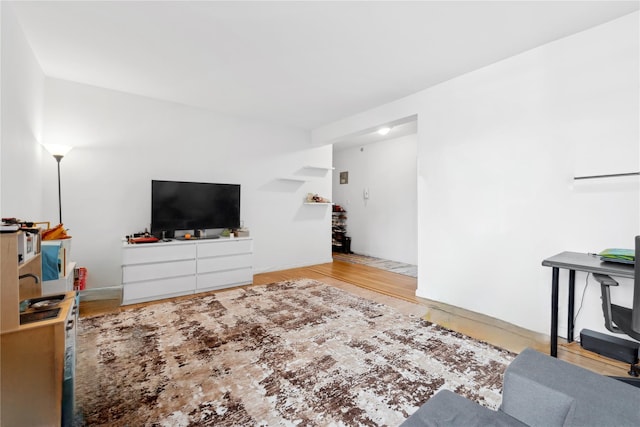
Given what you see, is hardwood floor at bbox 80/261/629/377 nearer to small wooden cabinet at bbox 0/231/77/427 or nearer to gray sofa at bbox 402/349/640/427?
gray sofa at bbox 402/349/640/427

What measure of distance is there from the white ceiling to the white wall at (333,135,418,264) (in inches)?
94.5

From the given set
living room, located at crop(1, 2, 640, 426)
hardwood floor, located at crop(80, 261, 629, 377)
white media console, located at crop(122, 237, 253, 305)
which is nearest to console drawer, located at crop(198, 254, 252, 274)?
white media console, located at crop(122, 237, 253, 305)

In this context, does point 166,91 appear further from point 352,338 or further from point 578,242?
point 578,242

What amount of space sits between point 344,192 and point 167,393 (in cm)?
605

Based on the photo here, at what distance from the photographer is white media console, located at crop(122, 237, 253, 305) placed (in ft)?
11.1

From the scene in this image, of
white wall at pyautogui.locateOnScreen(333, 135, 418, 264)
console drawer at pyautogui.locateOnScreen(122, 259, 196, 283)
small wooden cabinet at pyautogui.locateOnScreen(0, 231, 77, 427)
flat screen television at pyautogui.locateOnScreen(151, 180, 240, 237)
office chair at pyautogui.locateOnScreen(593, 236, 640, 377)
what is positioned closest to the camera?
small wooden cabinet at pyautogui.locateOnScreen(0, 231, 77, 427)

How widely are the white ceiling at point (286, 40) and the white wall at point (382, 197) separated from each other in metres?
2.40

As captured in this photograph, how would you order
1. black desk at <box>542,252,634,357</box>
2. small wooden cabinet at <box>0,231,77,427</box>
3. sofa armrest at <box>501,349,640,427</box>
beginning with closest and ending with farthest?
sofa armrest at <box>501,349,640,427</box> < small wooden cabinet at <box>0,231,77,427</box> < black desk at <box>542,252,634,357</box>

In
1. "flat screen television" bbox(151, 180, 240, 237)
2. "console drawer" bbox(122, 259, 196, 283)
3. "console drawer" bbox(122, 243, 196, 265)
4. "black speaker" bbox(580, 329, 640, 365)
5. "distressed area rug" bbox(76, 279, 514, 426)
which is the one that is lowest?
"distressed area rug" bbox(76, 279, 514, 426)

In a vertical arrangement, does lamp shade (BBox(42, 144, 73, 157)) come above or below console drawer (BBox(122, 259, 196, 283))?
above

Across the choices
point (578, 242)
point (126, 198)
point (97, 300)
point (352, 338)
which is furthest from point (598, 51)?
point (97, 300)

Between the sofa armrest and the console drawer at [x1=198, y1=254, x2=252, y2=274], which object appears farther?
the console drawer at [x1=198, y1=254, x2=252, y2=274]

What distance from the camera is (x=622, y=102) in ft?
7.29

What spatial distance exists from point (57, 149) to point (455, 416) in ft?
13.8
